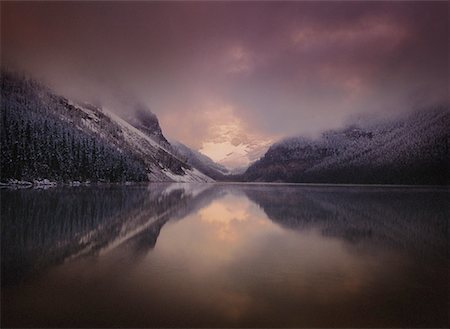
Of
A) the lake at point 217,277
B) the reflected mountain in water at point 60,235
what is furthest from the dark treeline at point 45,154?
the lake at point 217,277

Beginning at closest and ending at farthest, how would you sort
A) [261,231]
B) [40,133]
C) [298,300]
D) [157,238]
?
[298,300] < [157,238] < [261,231] < [40,133]

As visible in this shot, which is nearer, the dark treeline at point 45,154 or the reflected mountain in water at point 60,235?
the reflected mountain in water at point 60,235

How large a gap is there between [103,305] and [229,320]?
323cm

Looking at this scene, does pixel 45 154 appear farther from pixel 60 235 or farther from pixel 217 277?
pixel 217 277

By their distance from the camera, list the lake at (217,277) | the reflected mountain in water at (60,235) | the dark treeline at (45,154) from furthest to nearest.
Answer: the dark treeline at (45,154) < the reflected mountain in water at (60,235) < the lake at (217,277)

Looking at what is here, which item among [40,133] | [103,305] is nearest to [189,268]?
[103,305]

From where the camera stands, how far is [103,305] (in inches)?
367

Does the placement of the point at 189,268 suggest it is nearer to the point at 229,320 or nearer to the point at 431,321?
the point at 229,320

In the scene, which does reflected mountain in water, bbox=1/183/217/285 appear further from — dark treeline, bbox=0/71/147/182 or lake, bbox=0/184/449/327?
dark treeline, bbox=0/71/147/182

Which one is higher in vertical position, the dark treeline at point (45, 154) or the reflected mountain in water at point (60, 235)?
the dark treeline at point (45, 154)

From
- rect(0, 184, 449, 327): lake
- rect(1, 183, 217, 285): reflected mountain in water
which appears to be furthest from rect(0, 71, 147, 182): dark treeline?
rect(0, 184, 449, 327): lake

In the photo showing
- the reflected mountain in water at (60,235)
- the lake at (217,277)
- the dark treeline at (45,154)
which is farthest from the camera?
the dark treeline at (45,154)

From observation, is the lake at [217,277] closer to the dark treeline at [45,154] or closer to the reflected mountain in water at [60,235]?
the reflected mountain in water at [60,235]

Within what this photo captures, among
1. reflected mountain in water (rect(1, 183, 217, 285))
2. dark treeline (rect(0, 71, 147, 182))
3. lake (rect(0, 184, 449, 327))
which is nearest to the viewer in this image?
lake (rect(0, 184, 449, 327))
